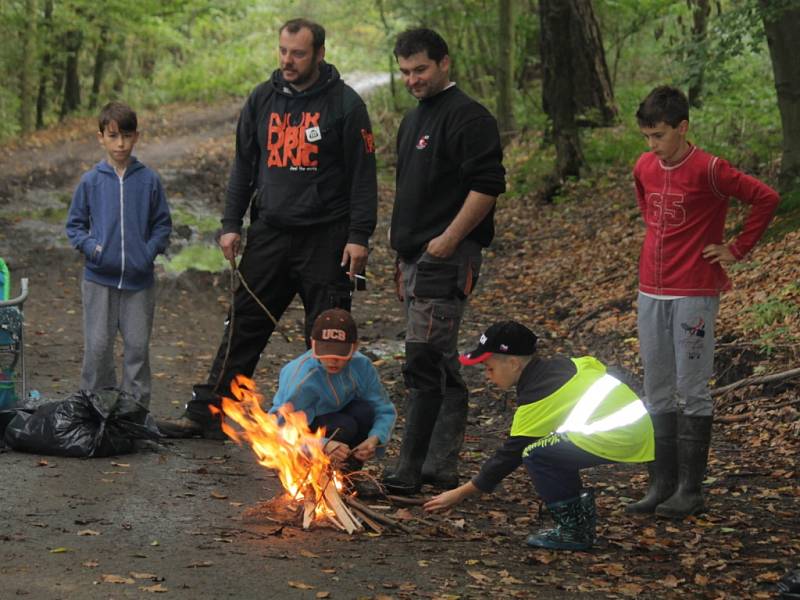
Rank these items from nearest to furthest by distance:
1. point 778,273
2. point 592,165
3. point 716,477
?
point 716,477 < point 778,273 < point 592,165

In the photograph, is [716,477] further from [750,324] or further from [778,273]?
[778,273]

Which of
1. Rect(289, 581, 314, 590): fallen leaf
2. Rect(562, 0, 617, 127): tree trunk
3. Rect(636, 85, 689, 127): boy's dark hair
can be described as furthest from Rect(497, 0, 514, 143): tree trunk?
Rect(289, 581, 314, 590): fallen leaf

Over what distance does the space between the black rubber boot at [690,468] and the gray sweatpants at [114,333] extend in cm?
362

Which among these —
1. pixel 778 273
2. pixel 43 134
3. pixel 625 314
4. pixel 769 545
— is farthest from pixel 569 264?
pixel 43 134

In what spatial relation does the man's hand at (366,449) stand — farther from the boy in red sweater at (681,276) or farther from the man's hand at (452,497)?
the boy in red sweater at (681,276)

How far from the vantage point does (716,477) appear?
6949 millimetres

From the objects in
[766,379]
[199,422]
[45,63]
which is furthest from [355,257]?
[45,63]

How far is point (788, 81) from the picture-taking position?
12453mm

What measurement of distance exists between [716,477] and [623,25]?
19.3m

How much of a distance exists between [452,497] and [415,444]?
2.66ft

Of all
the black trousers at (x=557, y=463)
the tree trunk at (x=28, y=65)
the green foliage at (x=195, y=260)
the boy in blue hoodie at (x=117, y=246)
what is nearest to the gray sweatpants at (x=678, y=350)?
the black trousers at (x=557, y=463)

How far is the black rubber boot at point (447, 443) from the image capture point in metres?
6.44

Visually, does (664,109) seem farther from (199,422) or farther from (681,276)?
(199,422)

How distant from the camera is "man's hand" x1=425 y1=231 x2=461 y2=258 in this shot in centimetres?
610
